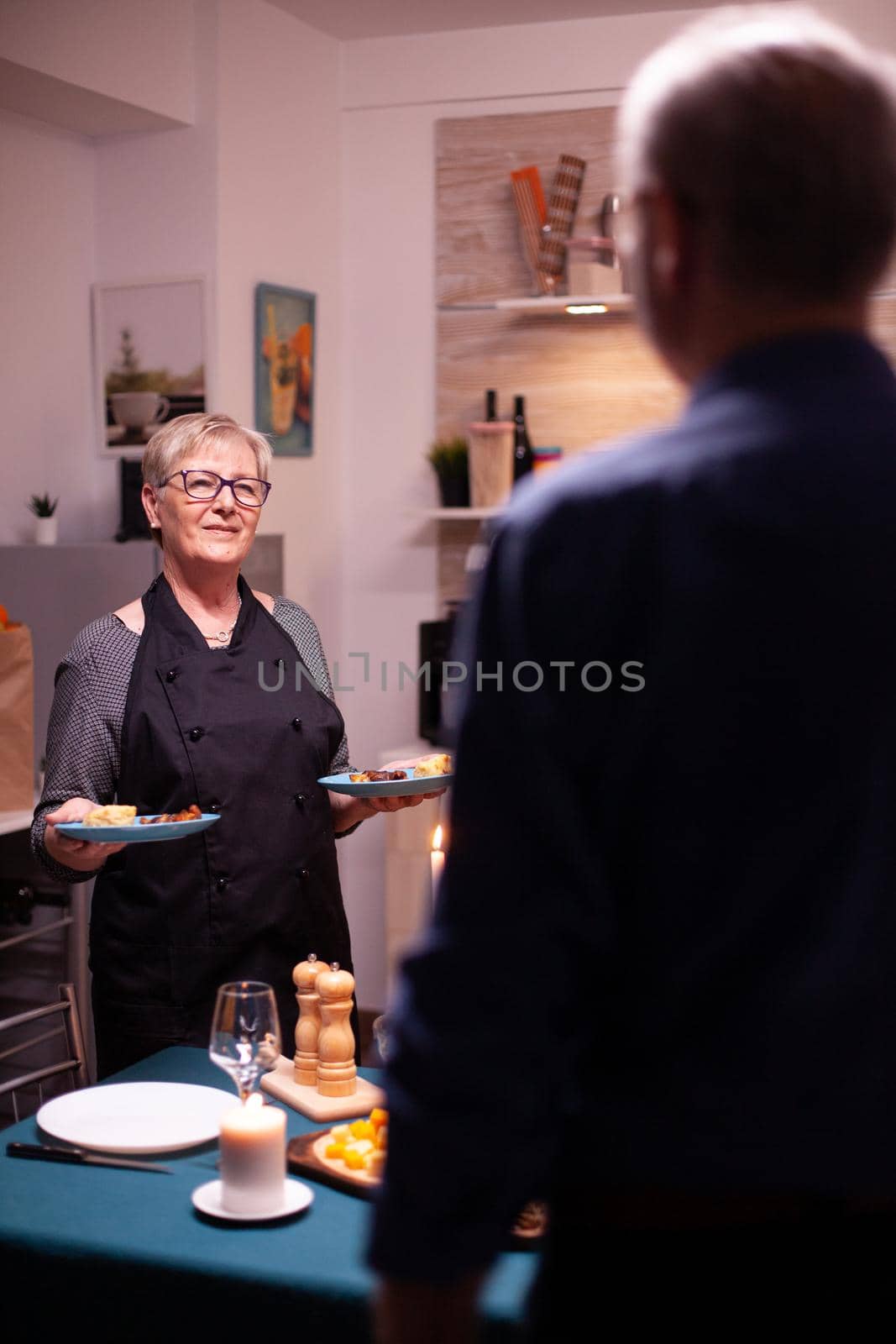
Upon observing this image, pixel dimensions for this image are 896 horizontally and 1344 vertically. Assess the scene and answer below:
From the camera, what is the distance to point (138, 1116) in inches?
64.6

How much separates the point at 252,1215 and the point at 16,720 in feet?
6.06

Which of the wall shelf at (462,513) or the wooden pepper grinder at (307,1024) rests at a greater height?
the wall shelf at (462,513)

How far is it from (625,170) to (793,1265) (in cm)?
55

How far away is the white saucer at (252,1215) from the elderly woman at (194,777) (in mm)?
664

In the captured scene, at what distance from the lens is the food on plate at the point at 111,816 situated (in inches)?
74.7

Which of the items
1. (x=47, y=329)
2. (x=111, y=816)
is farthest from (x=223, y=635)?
(x=47, y=329)

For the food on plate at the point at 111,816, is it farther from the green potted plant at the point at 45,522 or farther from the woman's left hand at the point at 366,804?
the green potted plant at the point at 45,522

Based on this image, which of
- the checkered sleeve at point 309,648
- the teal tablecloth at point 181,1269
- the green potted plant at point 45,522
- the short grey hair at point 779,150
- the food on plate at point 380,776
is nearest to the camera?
the short grey hair at point 779,150

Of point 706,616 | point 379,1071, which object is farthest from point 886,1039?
point 379,1071

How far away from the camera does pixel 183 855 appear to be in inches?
84.4

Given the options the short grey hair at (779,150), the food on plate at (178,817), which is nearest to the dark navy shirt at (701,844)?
the short grey hair at (779,150)

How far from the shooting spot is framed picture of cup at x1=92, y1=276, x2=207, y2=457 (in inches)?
155

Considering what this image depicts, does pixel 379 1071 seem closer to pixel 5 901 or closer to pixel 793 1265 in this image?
pixel 793 1265

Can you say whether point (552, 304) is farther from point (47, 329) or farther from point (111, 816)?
point (111, 816)
